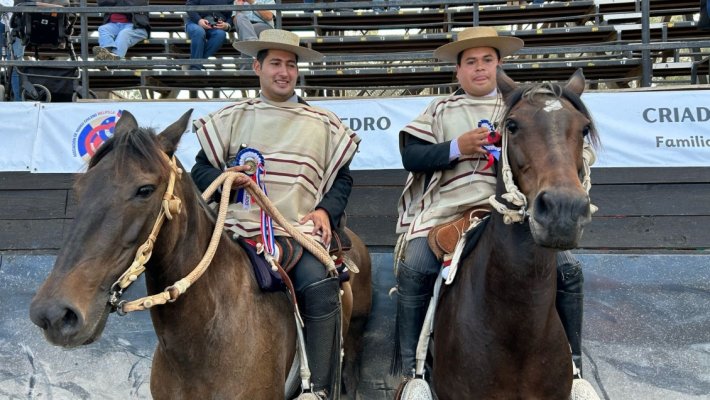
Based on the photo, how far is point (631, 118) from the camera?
548cm

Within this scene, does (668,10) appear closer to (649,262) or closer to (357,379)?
(649,262)

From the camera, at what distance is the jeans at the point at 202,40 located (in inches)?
350

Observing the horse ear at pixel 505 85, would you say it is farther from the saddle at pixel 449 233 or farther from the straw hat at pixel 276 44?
the straw hat at pixel 276 44

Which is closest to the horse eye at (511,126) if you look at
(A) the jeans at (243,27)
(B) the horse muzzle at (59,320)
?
(B) the horse muzzle at (59,320)

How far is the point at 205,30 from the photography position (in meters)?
9.16

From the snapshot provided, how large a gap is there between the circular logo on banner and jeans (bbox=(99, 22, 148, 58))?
3.12m

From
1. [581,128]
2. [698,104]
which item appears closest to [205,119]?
[581,128]

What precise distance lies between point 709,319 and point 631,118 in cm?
161

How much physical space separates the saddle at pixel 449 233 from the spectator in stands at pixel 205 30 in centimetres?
604

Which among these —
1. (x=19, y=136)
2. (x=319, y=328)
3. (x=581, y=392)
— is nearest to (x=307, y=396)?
(x=319, y=328)

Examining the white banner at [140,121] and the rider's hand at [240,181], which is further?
the white banner at [140,121]

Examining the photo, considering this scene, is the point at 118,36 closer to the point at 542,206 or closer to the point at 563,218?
the point at 542,206

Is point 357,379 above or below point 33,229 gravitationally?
below

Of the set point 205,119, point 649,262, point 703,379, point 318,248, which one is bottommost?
point 703,379
